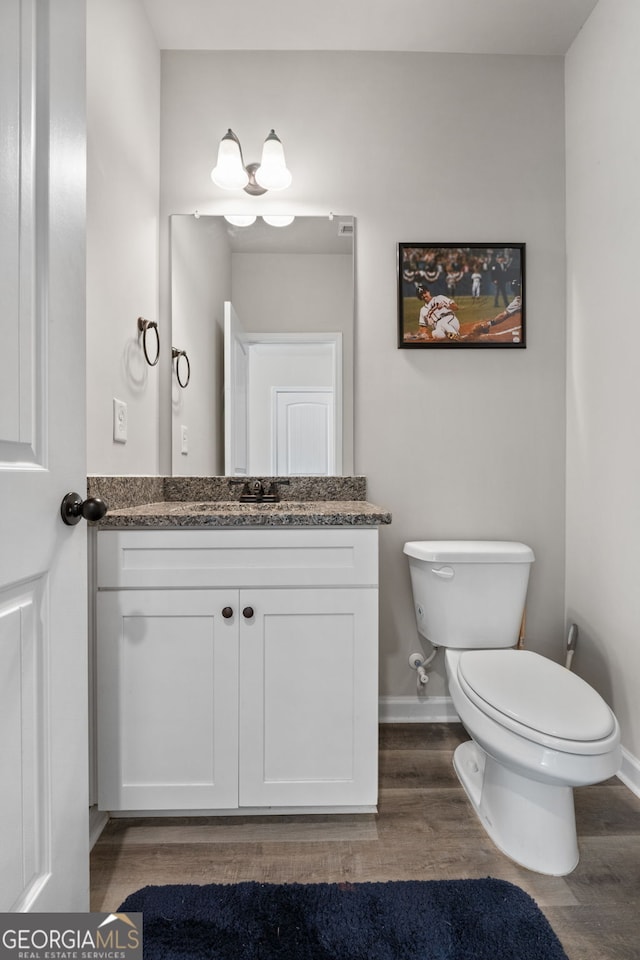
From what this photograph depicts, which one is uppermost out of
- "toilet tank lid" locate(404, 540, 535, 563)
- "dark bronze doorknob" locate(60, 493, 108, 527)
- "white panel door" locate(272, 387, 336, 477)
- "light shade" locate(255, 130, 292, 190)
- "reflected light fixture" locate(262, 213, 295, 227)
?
"light shade" locate(255, 130, 292, 190)

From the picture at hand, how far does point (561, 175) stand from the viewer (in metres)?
1.89

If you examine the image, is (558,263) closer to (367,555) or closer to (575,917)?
(367,555)

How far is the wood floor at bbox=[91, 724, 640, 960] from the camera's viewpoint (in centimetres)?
108

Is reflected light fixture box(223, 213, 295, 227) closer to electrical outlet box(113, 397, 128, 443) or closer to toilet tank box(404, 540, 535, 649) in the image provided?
electrical outlet box(113, 397, 128, 443)

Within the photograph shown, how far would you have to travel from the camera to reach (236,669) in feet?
4.27

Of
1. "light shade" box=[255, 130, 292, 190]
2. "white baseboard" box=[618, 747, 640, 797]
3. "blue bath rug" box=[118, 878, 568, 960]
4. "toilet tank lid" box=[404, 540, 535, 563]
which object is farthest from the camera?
"light shade" box=[255, 130, 292, 190]

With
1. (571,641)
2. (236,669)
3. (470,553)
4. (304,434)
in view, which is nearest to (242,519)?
(236,669)

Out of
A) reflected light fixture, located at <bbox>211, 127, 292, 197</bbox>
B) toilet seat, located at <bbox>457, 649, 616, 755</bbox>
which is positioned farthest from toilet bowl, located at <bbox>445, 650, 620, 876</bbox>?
reflected light fixture, located at <bbox>211, 127, 292, 197</bbox>

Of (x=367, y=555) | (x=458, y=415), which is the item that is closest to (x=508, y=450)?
(x=458, y=415)

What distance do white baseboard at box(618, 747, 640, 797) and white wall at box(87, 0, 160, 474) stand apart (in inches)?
71.8

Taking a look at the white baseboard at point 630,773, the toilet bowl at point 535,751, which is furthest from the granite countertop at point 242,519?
the white baseboard at point 630,773

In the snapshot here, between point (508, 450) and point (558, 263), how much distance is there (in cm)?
75

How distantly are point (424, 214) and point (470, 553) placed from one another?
1289mm

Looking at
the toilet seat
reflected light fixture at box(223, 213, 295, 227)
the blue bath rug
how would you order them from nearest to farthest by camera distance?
the blue bath rug
the toilet seat
reflected light fixture at box(223, 213, 295, 227)
